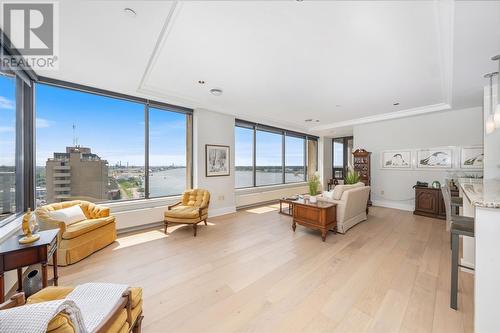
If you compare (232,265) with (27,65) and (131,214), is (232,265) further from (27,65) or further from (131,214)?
(27,65)

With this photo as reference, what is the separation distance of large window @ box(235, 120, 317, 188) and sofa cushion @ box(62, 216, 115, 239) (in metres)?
3.58

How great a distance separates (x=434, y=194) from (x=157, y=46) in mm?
6453

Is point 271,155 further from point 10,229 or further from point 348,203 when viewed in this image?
point 10,229

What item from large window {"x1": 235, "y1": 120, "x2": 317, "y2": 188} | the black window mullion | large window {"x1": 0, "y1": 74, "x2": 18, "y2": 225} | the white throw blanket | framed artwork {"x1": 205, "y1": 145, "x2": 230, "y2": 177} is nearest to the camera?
the white throw blanket

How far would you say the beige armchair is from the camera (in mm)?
3818

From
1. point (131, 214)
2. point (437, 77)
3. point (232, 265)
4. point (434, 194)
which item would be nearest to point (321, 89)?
point (437, 77)

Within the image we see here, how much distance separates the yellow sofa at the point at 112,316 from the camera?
85cm

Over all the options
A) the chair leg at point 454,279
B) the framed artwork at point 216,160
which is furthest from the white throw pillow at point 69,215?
the chair leg at point 454,279

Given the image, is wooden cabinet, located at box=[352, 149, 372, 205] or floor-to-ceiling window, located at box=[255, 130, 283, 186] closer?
wooden cabinet, located at box=[352, 149, 372, 205]

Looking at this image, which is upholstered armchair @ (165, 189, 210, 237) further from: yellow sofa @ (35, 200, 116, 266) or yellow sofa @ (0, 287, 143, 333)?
yellow sofa @ (0, 287, 143, 333)

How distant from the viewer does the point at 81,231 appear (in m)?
2.82

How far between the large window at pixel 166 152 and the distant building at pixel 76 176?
0.92m
